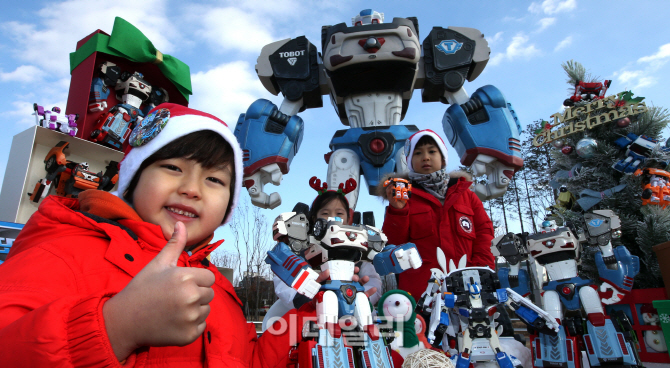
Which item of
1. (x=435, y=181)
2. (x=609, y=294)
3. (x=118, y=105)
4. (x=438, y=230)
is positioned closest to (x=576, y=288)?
(x=609, y=294)

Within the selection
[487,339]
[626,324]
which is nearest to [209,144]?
[487,339]

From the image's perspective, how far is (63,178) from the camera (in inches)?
145

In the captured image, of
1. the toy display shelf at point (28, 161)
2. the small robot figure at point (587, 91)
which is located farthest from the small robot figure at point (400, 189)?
the small robot figure at point (587, 91)

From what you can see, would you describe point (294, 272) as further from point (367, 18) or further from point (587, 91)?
point (587, 91)

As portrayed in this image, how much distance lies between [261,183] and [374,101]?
5.19 ft

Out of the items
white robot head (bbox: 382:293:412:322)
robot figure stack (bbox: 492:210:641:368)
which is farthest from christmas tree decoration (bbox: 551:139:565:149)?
white robot head (bbox: 382:293:412:322)

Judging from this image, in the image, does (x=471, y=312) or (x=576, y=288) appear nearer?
(x=471, y=312)

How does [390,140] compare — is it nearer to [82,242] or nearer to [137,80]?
[137,80]

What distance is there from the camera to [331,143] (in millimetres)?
4266

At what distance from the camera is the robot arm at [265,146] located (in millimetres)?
4195

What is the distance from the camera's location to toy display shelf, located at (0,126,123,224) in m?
3.37

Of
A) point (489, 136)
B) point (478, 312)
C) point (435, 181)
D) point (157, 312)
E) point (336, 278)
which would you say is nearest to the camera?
point (157, 312)

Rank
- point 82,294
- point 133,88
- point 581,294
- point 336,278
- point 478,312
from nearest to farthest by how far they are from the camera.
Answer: point 82,294, point 336,278, point 478,312, point 581,294, point 133,88

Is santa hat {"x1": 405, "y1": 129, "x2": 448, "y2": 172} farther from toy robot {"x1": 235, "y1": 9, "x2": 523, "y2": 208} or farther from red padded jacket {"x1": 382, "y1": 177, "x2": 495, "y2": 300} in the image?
toy robot {"x1": 235, "y1": 9, "x2": 523, "y2": 208}
